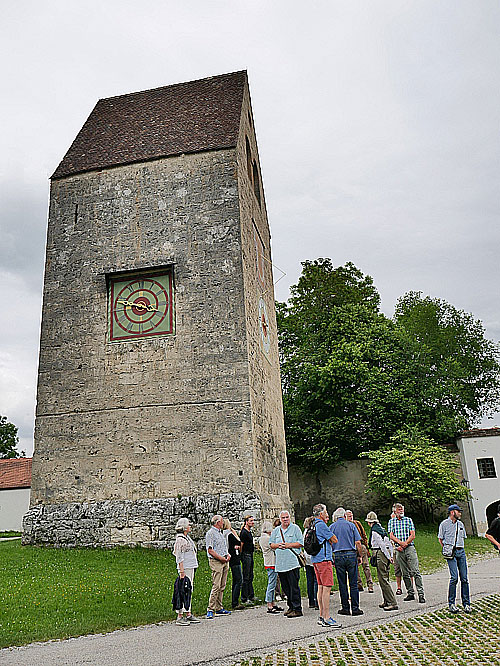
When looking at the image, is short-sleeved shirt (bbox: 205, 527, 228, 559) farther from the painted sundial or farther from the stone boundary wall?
the painted sundial

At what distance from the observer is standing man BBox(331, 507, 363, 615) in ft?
29.3

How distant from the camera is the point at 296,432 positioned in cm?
2788

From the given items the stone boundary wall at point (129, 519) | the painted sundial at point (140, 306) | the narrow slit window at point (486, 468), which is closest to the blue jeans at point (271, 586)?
the stone boundary wall at point (129, 519)

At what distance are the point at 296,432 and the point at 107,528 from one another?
1343 cm

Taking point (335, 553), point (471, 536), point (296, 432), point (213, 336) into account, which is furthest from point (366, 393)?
point (335, 553)

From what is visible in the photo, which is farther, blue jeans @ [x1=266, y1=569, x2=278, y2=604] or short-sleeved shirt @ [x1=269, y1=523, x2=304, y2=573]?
blue jeans @ [x1=266, y1=569, x2=278, y2=604]

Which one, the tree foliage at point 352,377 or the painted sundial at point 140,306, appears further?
the tree foliage at point 352,377

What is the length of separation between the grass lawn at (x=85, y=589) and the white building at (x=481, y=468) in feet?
35.0

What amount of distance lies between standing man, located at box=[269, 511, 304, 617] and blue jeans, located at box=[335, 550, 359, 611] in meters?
0.62

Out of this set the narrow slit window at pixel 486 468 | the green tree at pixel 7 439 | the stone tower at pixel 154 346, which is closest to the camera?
the stone tower at pixel 154 346

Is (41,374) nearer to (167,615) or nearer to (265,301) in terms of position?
(265,301)

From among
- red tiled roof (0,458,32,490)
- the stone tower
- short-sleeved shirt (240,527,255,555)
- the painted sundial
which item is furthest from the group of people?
red tiled roof (0,458,32,490)

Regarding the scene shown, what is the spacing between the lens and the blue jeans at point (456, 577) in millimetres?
8828

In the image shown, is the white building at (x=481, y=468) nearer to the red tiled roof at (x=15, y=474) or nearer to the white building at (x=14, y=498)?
the white building at (x=14, y=498)
